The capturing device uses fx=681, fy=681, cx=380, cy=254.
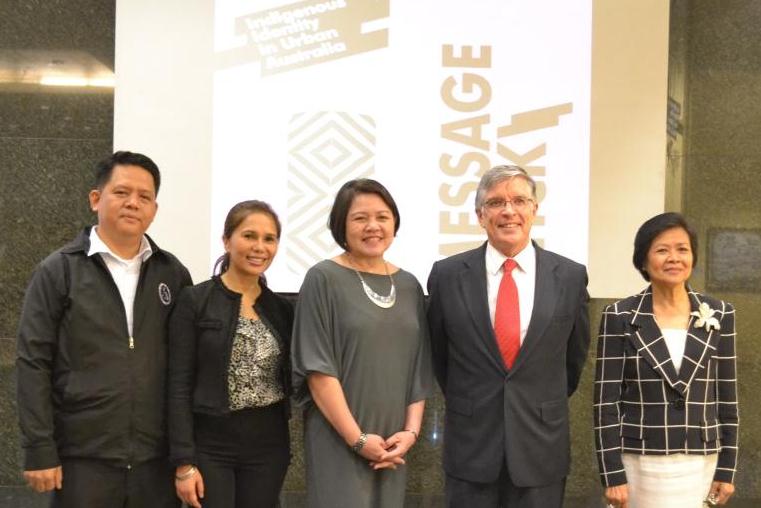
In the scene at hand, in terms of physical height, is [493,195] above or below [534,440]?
above

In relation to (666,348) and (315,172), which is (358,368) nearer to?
(666,348)

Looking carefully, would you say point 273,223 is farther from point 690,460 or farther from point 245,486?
point 690,460

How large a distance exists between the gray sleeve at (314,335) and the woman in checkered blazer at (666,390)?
869 mm

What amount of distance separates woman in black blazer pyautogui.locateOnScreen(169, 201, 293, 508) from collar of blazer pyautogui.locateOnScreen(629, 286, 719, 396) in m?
1.11

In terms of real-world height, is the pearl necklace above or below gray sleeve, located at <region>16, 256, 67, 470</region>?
above

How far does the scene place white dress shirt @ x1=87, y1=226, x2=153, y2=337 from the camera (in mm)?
2082

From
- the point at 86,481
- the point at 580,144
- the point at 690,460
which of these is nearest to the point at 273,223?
the point at 86,481

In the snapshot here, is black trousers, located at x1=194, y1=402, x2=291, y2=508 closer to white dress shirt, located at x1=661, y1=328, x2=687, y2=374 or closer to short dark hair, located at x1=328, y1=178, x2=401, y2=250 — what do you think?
short dark hair, located at x1=328, y1=178, x2=401, y2=250

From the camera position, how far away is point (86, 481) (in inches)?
79.0

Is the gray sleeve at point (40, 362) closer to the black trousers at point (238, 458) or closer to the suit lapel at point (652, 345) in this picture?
the black trousers at point (238, 458)

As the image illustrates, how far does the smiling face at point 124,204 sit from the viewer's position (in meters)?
2.09

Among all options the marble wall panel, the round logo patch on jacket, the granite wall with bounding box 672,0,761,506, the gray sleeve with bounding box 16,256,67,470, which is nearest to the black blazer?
the round logo patch on jacket

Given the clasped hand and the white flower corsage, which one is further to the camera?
the white flower corsage

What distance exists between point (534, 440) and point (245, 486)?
0.89 meters
